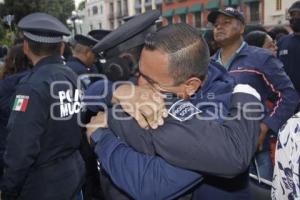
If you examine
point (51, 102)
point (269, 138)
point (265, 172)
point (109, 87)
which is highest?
point (109, 87)

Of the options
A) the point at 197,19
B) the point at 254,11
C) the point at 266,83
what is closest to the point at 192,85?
the point at 266,83

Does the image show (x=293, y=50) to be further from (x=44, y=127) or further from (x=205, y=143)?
(x=205, y=143)

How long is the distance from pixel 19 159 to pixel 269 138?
1806mm

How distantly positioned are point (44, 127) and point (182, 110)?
148 cm

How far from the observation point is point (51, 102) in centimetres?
256

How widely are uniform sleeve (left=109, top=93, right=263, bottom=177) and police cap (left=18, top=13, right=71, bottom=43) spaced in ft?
5.55

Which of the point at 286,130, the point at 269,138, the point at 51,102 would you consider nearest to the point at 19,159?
the point at 51,102

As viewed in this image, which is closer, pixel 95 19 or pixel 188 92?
pixel 188 92

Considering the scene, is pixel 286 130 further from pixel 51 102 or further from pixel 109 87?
pixel 51 102

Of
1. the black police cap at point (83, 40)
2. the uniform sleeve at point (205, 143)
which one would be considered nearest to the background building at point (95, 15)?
the black police cap at point (83, 40)

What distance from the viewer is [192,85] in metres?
1.31

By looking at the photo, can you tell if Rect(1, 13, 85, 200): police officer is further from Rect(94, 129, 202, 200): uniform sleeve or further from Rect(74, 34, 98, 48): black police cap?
Rect(74, 34, 98, 48): black police cap

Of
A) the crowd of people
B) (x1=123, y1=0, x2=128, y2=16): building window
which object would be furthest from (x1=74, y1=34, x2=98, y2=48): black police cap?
(x1=123, y1=0, x2=128, y2=16): building window

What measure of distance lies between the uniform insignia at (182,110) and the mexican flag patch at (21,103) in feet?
4.71
